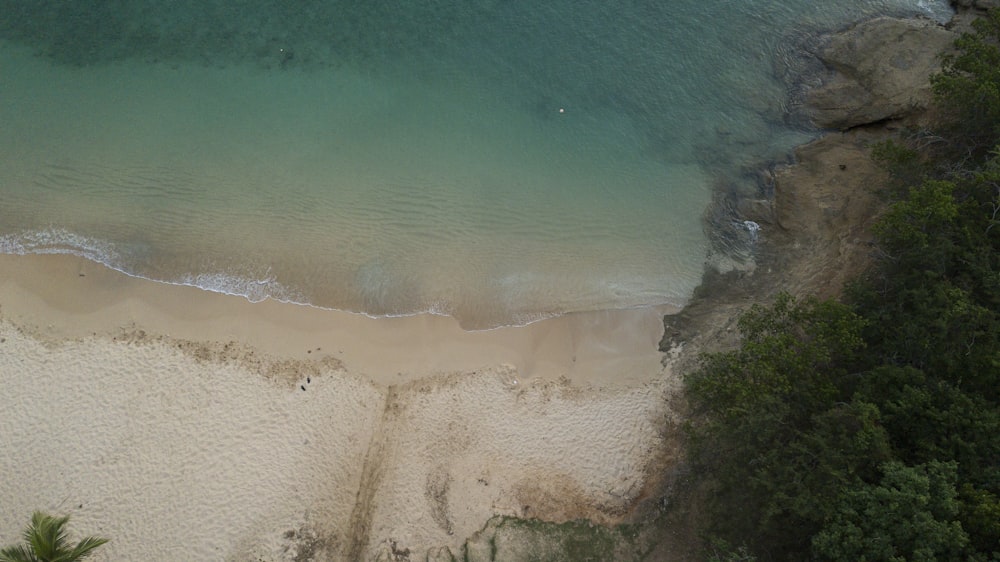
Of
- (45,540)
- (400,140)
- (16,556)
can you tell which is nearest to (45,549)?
(45,540)

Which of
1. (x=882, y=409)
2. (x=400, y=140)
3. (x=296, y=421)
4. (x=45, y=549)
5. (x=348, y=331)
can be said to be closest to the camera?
(x=45, y=549)

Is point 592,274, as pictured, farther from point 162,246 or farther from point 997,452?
point 162,246

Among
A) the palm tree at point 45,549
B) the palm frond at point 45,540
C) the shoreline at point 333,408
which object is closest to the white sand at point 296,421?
the shoreline at point 333,408

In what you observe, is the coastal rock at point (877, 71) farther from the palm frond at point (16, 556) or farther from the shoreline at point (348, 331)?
the palm frond at point (16, 556)

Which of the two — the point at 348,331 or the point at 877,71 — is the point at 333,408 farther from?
the point at 877,71

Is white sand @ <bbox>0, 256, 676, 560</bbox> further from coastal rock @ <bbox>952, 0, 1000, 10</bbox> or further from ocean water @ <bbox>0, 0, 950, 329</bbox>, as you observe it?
coastal rock @ <bbox>952, 0, 1000, 10</bbox>
